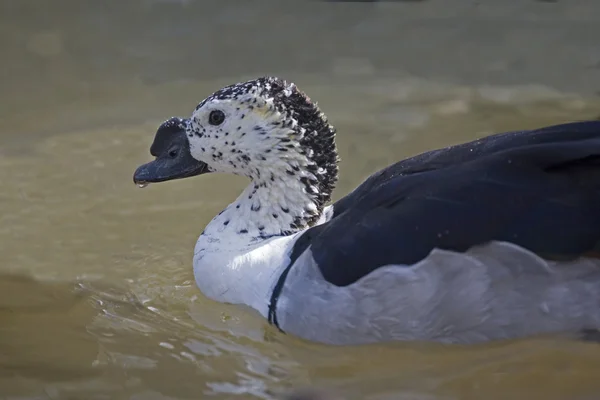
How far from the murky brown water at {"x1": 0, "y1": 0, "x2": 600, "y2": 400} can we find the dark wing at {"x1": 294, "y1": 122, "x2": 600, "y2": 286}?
44cm

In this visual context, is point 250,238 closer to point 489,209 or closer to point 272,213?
point 272,213

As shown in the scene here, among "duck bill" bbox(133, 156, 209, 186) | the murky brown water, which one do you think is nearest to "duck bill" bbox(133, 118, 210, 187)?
"duck bill" bbox(133, 156, 209, 186)

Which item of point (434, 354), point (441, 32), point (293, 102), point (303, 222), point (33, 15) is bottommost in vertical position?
point (434, 354)

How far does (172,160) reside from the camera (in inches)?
181

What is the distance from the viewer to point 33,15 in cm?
889

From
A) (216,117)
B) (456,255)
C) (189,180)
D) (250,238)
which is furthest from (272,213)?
(189,180)

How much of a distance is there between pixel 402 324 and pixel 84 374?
1333mm

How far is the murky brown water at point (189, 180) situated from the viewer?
384 cm

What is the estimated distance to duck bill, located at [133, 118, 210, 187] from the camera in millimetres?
4582

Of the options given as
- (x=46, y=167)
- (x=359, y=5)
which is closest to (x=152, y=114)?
(x=46, y=167)

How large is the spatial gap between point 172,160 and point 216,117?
36 centimetres

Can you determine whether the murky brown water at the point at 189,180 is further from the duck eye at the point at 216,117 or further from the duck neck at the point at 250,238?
the duck eye at the point at 216,117

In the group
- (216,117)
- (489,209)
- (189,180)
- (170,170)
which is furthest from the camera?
(189,180)

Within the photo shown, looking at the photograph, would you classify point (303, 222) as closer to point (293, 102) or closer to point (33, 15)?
point (293, 102)
